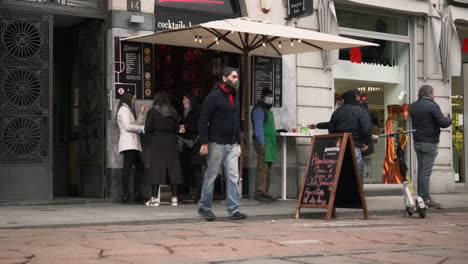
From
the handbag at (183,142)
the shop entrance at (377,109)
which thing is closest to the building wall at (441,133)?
the shop entrance at (377,109)

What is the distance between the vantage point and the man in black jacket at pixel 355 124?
11.6 metres

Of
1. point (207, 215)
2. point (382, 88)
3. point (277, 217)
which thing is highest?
point (382, 88)

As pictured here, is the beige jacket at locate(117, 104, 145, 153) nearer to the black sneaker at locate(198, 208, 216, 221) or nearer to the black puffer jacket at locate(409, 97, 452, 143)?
the black sneaker at locate(198, 208, 216, 221)

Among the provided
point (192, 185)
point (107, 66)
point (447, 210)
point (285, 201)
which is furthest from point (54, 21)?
point (447, 210)

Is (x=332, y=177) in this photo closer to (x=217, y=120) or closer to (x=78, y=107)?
(x=217, y=120)

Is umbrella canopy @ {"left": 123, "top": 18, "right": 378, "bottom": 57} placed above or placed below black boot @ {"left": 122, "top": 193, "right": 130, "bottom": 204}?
above

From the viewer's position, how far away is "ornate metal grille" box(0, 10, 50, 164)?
12398 millimetres

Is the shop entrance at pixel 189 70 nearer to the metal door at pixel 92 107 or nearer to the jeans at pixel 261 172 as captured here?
the jeans at pixel 261 172

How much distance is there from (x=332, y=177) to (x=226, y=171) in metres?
1.45

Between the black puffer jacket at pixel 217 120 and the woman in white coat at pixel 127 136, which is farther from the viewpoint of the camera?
the woman in white coat at pixel 127 136

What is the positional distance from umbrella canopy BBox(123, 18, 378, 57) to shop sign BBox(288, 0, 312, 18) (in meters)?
0.94

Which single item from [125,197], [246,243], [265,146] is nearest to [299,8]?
[265,146]

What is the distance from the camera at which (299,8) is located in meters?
14.5

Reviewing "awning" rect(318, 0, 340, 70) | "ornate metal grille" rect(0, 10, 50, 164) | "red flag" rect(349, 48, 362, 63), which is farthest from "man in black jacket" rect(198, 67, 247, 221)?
"red flag" rect(349, 48, 362, 63)
